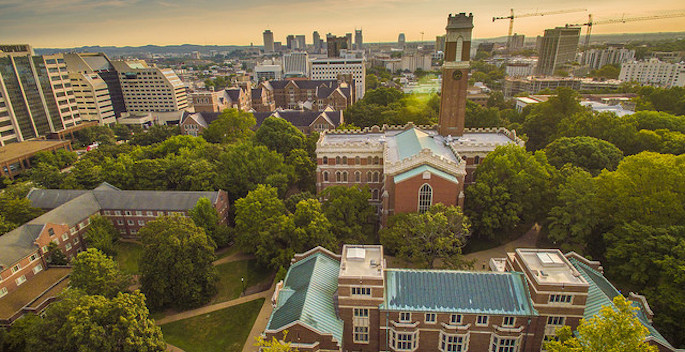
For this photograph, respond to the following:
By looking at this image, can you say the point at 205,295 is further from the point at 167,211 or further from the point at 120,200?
the point at 120,200

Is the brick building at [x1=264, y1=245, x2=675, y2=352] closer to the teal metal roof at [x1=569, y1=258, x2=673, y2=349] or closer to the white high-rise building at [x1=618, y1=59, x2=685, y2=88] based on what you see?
the teal metal roof at [x1=569, y1=258, x2=673, y2=349]

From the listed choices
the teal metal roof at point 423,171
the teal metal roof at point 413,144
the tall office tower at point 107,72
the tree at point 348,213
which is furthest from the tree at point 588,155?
the tall office tower at point 107,72

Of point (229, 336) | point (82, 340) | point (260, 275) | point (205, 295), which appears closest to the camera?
point (82, 340)

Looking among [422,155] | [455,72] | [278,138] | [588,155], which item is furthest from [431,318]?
[278,138]

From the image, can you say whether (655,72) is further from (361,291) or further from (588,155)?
(361,291)

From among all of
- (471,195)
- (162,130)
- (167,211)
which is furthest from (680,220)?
(162,130)

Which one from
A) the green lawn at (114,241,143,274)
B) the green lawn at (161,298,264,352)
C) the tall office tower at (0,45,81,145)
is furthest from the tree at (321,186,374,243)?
the tall office tower at (0,45,81,145)
